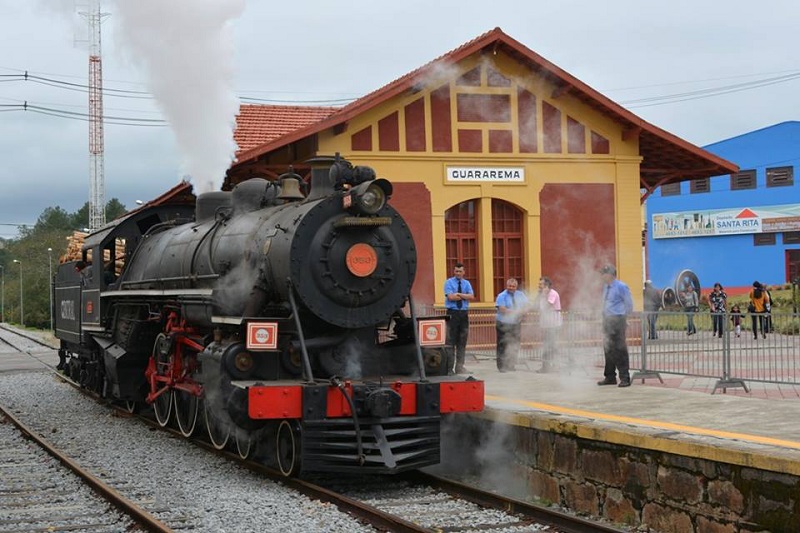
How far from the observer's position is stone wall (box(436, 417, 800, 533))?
5.76 m

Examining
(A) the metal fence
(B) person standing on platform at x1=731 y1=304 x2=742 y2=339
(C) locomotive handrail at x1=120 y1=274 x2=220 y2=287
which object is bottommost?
(A) the metal fence

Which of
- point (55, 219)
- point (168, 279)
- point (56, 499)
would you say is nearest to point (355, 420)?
point (56, 499)

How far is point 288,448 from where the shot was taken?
798 cm

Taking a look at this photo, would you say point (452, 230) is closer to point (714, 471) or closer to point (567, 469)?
point (567, 469)

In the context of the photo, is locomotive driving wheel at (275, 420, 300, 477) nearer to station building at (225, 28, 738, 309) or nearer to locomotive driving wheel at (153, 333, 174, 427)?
locomotive driving wheel at (153, 333, 174, 427)

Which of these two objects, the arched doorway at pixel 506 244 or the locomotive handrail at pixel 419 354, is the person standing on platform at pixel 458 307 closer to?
the locomotive handrail at pixel 419 354

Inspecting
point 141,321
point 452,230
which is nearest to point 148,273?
point 141,321

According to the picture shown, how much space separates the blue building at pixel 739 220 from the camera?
36.3m

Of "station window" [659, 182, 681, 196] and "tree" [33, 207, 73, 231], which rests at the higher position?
"tree" [33, 207, 73, 231]

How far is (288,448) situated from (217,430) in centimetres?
149

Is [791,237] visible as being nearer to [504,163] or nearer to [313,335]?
[504,163]

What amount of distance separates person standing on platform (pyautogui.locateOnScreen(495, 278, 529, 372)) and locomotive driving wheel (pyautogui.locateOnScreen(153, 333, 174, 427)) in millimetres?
4392

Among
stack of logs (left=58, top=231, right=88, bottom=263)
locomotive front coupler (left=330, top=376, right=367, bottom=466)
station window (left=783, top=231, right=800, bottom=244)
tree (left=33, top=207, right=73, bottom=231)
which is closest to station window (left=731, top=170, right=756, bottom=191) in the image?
station window (left=783, top=231, right=800, bottom=244)

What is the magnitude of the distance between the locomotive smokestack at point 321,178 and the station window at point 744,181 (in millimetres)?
32669
